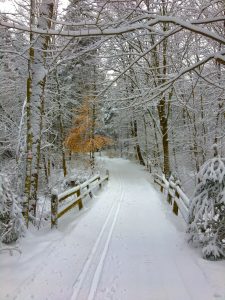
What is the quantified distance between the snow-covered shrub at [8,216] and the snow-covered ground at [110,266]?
1.11ft

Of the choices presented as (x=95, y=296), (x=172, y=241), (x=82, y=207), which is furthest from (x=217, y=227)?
(x=82, y=207)

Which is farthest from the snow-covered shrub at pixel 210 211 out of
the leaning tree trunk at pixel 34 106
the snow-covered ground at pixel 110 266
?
the leaning tree trunk at pixel 34 106

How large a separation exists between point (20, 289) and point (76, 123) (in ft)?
92.9

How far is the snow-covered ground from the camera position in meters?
5.31

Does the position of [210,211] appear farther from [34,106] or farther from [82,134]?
[82,134]

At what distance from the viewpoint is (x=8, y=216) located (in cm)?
743

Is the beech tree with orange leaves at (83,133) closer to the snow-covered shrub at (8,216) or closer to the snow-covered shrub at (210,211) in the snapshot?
the snow-covered shrub at (8,216)

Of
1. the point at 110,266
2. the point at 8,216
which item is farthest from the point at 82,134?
the point at 110,266

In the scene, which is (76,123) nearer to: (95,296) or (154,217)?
(154,217)

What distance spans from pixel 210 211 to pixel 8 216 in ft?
13.4

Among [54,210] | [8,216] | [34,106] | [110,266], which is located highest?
[34,106]

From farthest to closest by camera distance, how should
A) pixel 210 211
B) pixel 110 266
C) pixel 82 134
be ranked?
pixel 82 134
pixel 210 211
pixel 110 266

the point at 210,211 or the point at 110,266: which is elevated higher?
the point at 210,211

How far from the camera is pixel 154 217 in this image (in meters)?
11.5
